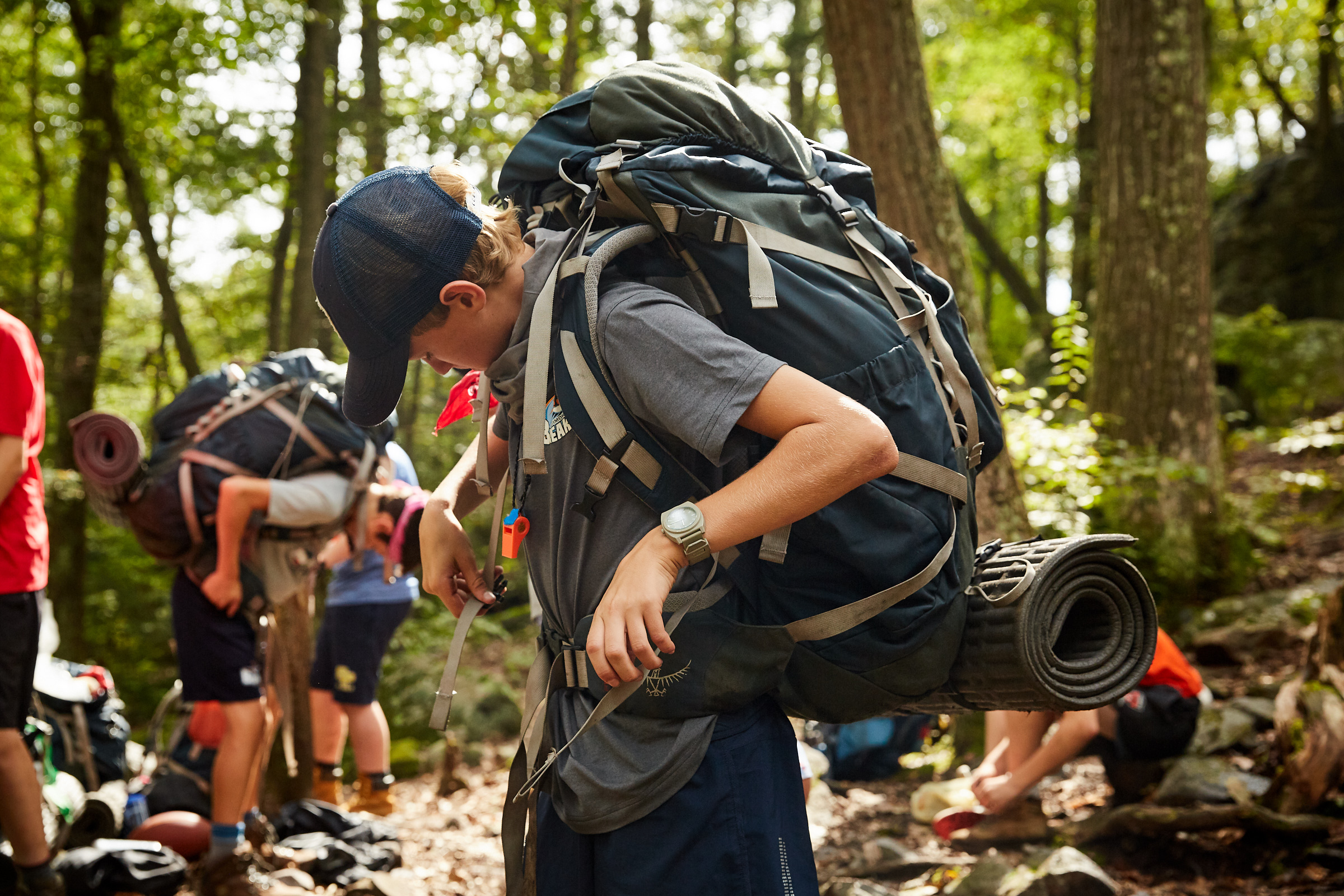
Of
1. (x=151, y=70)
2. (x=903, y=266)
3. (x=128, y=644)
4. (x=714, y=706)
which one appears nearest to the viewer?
(x=714, y=706)

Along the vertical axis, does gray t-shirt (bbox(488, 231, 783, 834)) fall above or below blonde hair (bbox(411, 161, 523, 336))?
below

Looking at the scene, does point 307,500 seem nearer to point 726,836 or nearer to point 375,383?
point 375,383

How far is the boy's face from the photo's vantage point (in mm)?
1786

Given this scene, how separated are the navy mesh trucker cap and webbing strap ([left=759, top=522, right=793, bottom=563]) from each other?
0.74 m

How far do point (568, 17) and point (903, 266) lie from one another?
6.70 meters

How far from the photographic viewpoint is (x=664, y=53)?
15828mm

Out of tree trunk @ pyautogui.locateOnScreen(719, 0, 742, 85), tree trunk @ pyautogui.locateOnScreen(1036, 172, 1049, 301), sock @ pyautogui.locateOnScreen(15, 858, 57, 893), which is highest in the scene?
tree trunk @ pyautogui.locateOnScreen(719, 0, 742, 85)

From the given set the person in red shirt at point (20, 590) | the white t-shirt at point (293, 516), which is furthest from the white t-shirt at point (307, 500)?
the person in red shirt at point (20, 590)

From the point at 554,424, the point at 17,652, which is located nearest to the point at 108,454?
the point at 17,652

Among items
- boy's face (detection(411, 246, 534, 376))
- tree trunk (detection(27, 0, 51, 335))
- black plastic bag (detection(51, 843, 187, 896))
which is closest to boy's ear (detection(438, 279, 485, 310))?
boy's face (detection(411, 246, 534, 376))

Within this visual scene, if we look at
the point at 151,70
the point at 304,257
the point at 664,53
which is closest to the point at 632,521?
the point at 304,257

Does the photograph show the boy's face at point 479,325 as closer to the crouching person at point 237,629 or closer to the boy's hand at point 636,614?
the boy's hand at point 636,614

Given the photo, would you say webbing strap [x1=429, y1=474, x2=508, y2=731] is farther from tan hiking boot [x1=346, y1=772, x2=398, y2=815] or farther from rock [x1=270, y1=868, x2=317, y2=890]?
tan hiking boot [x1=346, y1=772, x2=398, y2=815]

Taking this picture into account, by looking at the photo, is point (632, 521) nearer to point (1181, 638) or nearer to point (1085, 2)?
point (1181, 638)
